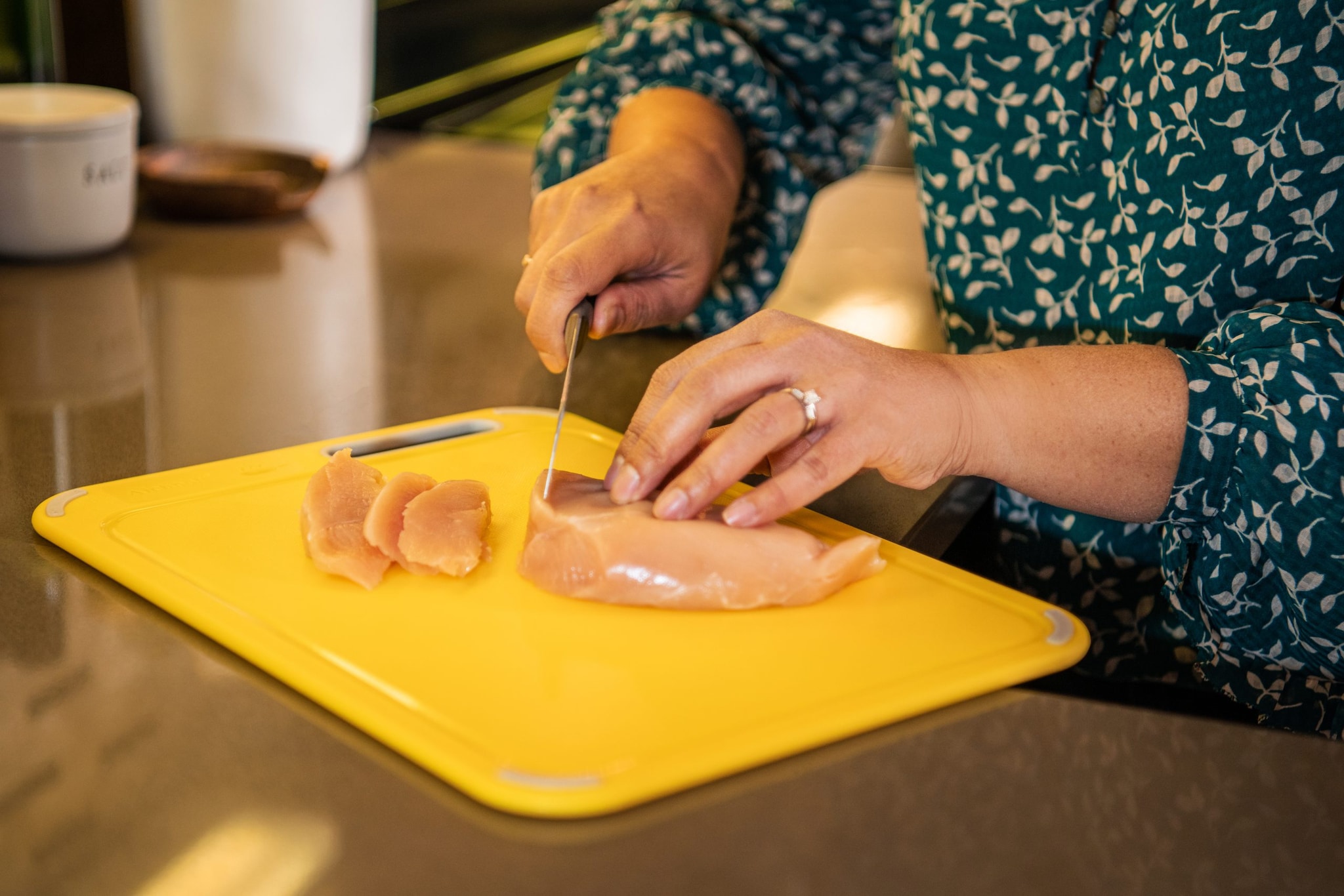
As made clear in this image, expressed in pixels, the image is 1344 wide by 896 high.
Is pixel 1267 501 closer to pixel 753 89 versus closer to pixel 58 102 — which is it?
pixel 753 89

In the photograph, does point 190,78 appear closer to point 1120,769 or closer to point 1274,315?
point 1274,315

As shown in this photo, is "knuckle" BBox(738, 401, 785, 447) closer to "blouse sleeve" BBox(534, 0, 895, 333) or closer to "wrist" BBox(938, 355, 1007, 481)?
"wrist" BBox(938, 355, 1007, 481)

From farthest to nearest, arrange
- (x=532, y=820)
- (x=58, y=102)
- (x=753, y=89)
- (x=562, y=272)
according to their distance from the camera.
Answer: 1. (x=58, y=102)
2. (x=753, y=89)
3. (x=562, y=272)
4. (x=532, y=820)

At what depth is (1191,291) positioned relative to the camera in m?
1.20

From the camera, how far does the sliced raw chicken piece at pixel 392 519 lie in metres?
0.98

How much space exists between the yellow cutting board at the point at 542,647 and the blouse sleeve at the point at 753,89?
0.63m

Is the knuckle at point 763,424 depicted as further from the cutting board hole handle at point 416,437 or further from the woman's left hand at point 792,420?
the cutting board hole handle at point 416,437

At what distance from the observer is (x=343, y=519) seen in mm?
1023

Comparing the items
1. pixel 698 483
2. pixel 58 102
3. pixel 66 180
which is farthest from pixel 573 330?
pixel 58 102

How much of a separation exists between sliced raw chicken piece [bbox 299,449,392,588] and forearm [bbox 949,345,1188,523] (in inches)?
19.5

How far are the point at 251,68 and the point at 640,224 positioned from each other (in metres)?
1.05

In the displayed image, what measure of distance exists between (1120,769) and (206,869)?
1.83ft

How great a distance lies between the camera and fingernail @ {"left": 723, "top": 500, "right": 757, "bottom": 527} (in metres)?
1.00

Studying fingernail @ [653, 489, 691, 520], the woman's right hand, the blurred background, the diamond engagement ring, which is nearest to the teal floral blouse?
the woman's right hand
